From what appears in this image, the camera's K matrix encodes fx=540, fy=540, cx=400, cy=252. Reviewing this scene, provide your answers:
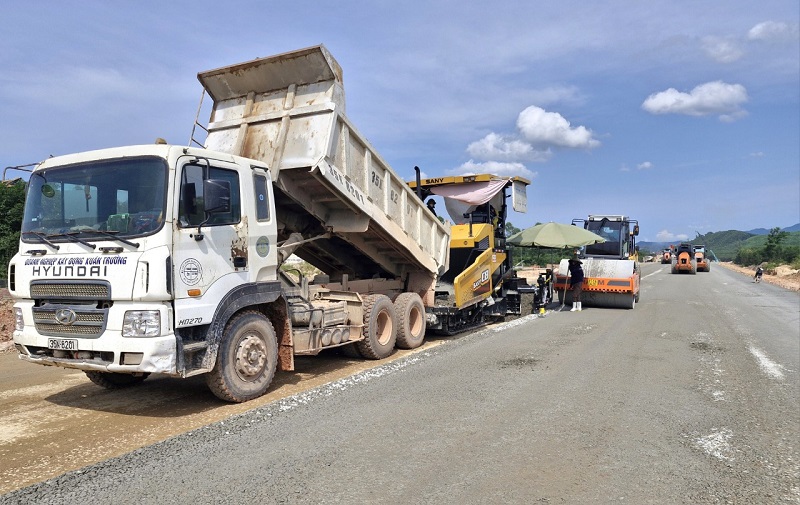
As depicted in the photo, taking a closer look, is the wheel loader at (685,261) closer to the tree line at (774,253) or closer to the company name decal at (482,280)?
the tree line at (774,253)

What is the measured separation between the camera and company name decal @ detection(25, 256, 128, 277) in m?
4.79

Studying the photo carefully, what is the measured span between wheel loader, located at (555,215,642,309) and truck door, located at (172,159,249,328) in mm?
11238

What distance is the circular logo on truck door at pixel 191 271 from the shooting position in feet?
16.3

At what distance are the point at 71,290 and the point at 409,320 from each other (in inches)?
199

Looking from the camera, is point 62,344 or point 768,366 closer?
point 62,344

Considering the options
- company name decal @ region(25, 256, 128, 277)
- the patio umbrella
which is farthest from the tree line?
company name decal @ region(25, 256, 128, 277)

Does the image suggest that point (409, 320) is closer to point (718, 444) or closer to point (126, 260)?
point (126, 260)

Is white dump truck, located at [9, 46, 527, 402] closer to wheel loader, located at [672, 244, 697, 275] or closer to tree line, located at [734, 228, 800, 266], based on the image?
wheel loader, located at [672, 244, 697, 275]

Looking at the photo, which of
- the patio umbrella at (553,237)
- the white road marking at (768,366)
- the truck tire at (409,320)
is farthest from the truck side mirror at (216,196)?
the patio umbrella at (553,237)

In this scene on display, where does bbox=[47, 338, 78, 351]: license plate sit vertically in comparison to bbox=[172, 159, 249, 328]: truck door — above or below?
below

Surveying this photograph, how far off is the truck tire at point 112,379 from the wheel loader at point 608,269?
1145 centimetres

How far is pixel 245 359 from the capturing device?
18.3ft

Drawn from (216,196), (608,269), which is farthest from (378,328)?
(608,269)

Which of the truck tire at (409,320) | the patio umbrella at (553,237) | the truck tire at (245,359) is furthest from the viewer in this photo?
the patio umbrella at (553,237)
